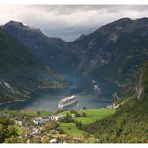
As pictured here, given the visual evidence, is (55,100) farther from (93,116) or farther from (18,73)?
(18,73)

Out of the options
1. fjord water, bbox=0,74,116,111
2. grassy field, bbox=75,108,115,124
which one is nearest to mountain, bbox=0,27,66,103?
fjord water, bbox=0,74,116,111

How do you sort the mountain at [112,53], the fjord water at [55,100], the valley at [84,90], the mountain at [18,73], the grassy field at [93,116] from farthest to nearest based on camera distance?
the mountain at [112,53] → the mountain at [18,73] → the fjord water at [55,100] → the grassy field at [93,116] → the valley at [84,90]

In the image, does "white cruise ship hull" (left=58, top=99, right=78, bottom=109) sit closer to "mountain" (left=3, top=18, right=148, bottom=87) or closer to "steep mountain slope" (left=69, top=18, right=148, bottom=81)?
"steep mountain slope" (left=69, top=18, right=148, bottom=81)

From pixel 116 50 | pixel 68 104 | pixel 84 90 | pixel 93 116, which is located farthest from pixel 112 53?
pixel 93 116

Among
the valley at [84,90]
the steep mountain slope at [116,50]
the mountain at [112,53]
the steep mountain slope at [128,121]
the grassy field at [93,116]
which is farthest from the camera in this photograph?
the mountain at [112,53]

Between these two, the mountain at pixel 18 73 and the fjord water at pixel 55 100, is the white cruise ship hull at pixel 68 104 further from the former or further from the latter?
the mountain at pixel 18 73

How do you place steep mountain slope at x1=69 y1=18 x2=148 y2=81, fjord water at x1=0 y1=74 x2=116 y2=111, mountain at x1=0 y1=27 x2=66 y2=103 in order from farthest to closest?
1. steep mountain slope at x1=69 y1=18 x2=148 y2=81
2. mountain at x1=0 y1=27 x2=66 y2=103
3. fjord water at x1=0 y1=74 x2=116 y2=111

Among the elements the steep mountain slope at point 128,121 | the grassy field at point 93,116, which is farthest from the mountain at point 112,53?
the steep mountain slope at point 128,121

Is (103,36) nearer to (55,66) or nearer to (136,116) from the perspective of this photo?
(55,66)
